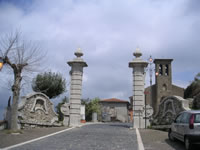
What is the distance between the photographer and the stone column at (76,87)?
54.2 ft

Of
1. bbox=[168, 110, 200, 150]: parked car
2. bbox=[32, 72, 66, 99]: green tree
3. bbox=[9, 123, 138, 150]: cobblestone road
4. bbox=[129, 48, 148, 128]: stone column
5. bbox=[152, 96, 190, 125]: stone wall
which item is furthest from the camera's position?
bbox=[32, 72, 66, 99]: green tree

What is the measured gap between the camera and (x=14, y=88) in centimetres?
1197

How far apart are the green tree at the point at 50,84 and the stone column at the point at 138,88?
549 inches

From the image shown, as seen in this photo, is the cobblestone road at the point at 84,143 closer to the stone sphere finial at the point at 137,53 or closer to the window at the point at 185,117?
the window at the point at 185,117

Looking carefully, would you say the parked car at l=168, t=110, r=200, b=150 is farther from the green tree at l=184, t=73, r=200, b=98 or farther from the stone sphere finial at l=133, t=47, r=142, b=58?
the green tree at l=184, t=73, r=200, b=98

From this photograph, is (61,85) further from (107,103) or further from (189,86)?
(189,86)

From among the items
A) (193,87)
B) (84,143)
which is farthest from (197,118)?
(193,87)

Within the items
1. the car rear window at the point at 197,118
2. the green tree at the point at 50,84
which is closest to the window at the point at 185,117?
the car rear window at the point at 197,118

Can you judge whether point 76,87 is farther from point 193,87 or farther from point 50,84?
point 193,87

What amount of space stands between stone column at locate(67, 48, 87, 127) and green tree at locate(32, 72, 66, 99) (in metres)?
11.4

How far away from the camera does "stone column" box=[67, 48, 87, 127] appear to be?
54.2 feet

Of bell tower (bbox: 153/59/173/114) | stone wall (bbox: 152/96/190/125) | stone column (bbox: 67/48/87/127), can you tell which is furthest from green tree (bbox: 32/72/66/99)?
bell tower (bbox: 153/59/173/114)

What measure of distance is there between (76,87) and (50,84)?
1190 cm

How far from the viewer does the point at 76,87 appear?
55.7 feet
